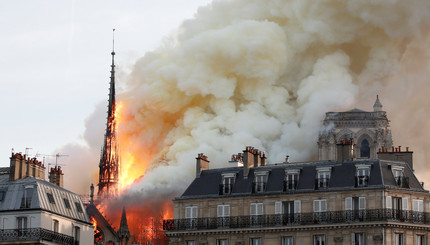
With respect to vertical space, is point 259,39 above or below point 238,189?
above

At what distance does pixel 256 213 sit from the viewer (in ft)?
240

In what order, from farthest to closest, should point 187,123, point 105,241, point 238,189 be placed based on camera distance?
point 187,123
point 105,241
point 238,189

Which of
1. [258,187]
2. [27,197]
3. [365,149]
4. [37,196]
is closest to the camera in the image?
[37,196]

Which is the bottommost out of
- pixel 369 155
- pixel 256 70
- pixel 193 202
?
pixel 193 202

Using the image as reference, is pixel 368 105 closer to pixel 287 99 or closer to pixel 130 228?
pixel 287 99

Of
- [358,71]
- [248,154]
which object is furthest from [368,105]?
[248,154]

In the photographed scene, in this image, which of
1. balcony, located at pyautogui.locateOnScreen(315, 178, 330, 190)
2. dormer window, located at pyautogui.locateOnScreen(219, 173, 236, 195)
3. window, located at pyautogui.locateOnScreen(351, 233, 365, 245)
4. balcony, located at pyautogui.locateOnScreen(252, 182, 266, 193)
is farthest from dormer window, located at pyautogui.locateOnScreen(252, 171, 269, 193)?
window, located at pyautogui.locateOnScreen(351, 233, 365, 245)

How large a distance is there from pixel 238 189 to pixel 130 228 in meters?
28.7

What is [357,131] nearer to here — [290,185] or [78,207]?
[290,185]

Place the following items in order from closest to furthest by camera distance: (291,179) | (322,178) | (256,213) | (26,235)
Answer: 1. (26,235)
2. (322,178)
3. (256,213)
4. (291,179)

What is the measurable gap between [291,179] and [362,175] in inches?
157

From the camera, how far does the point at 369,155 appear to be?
333 feet

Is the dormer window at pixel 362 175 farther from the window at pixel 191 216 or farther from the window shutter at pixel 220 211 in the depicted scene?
the window at pixel 191 216

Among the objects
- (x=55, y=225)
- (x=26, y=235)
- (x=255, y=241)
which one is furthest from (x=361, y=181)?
(x=26, y=235)
